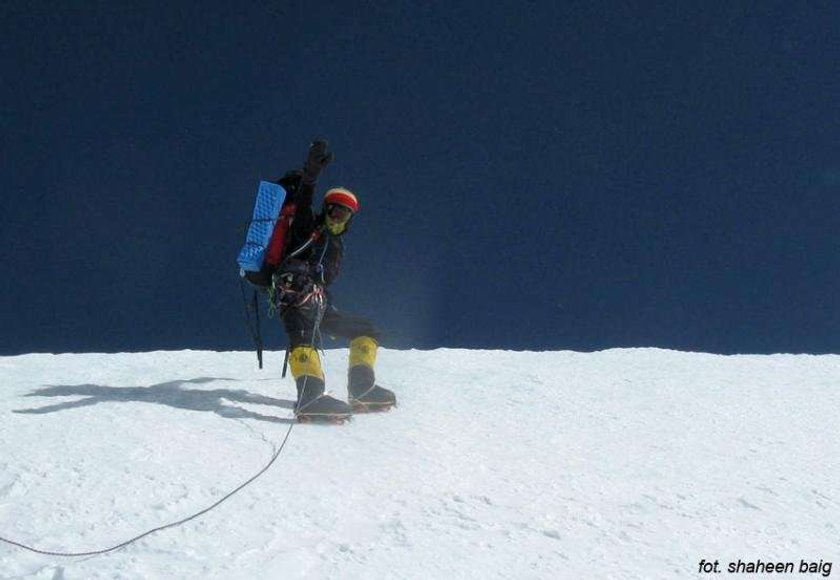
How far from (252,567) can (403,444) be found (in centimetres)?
161

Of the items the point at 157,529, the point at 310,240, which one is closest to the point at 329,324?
the point at 310,240

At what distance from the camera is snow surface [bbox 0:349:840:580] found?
2439 mm

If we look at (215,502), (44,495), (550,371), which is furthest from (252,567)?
(550,371)

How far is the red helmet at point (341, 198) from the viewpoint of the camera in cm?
515

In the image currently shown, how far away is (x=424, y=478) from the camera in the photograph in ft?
10.7

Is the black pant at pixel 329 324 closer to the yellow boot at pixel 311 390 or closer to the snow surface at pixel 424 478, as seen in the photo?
the yellow boot at pixel 311 390

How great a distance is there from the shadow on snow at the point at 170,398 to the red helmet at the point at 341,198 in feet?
4.68

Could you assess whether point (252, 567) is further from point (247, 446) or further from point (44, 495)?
point (247, 446)

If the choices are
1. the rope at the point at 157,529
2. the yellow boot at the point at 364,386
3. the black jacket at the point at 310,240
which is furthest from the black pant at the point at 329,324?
the rope at the point at 157,529

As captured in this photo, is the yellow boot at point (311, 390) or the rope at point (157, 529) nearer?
the rope at point (157, 529)

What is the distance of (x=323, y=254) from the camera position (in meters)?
5.25

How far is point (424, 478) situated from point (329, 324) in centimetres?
229

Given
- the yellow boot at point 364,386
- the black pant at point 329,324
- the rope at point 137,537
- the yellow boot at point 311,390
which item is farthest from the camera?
the black pant at point 329,324

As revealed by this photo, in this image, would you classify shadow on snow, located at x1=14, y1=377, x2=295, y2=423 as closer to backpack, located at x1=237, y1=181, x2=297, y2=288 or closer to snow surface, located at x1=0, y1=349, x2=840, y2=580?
snow surface, located at x1=0, y1=349, x2=840, y2=580
